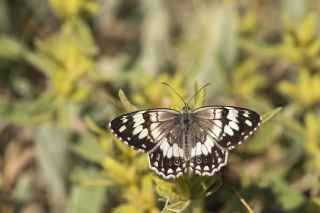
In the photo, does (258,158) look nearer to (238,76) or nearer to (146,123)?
(238,76)

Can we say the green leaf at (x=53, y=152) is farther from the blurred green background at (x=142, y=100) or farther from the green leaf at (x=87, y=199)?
the green leaf at (x=87, y=199)

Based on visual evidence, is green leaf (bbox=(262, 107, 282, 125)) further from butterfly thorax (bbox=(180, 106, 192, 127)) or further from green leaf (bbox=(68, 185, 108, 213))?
green leaf (bbox=(68, 185, 108, 213))

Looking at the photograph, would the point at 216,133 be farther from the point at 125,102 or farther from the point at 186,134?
the point at 125,102

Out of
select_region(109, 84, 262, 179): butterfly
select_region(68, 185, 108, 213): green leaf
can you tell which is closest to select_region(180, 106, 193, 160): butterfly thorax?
select_region(109, 84, 262, 179): butterfly

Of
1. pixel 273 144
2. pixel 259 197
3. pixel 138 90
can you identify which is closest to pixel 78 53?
pixel 138 90

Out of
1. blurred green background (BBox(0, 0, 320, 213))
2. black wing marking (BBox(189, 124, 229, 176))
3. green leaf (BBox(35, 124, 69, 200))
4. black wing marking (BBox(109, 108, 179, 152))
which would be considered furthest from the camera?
green leaf (BBox(35, 124, 69, 200))

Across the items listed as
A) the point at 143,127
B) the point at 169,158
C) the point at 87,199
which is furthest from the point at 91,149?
the point at 169,158

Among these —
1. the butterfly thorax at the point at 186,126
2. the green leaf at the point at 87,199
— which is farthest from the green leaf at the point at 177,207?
the green leaf at the point at 87,199
